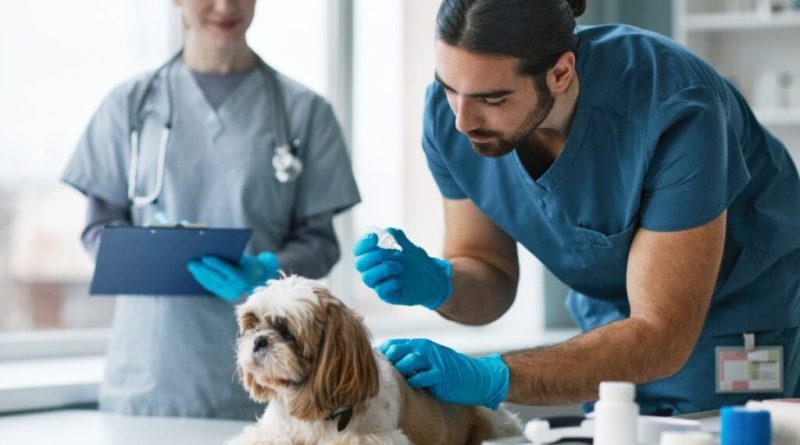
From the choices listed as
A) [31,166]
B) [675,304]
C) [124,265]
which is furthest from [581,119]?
[31,166]

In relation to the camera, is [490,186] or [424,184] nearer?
[490,186]

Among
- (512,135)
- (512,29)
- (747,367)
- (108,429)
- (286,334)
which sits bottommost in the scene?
(108,429)

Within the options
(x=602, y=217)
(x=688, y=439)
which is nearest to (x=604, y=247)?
(x=602, y=217)

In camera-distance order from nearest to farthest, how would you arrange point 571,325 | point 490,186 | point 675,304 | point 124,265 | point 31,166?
point 675,304
point 490,186
point 124,265
point 31,166
point 571,325

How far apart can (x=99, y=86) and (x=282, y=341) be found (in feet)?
6.53

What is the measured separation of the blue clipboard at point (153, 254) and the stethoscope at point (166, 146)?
224 mm

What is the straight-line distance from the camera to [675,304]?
1706 mm

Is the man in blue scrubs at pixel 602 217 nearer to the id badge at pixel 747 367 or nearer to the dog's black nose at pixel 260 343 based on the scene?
the id badge at pixel 747 367

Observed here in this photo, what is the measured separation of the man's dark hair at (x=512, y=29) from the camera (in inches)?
67.3

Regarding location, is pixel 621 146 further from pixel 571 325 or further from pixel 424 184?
pixel 571 325

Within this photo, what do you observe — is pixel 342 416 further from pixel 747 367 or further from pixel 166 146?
pixel 166 146

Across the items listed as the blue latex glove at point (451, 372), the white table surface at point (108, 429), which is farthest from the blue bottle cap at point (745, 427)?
the white table surface at point (108, 429)

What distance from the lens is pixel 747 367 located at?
2.00m

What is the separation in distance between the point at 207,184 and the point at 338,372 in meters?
1.14
